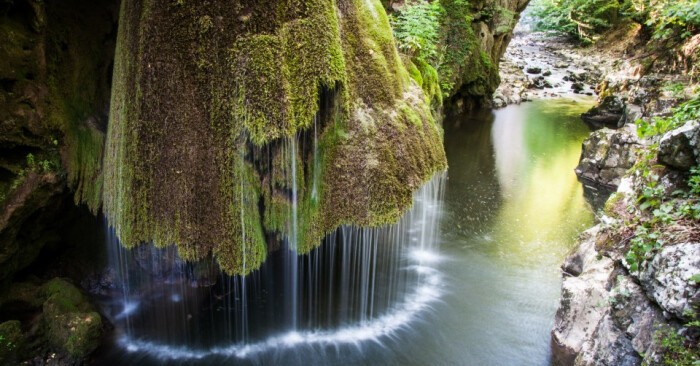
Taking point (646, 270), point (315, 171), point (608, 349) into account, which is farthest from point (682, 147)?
point (315, 171)

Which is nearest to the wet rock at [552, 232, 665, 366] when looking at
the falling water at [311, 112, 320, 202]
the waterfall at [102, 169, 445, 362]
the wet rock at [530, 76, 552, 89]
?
the waterfall at [102, 169, 445, 362]

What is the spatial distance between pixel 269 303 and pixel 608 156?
1132cm

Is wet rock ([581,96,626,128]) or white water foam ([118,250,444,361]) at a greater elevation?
wet rock ([581,96,626,128])

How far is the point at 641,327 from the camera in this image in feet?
14.2

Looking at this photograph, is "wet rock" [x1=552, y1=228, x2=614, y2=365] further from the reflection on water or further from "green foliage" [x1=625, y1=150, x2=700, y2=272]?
"green foliage" [x1=625, y1=150, x2=700, y2=272]

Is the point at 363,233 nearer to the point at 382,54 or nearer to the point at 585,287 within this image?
the point at 382,54

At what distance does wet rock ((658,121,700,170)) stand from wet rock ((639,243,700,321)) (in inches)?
44.3

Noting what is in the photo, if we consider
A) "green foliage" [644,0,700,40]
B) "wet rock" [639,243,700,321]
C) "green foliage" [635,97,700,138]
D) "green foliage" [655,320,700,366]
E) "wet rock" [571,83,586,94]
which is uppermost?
"green foliage" [644,0,700,40]

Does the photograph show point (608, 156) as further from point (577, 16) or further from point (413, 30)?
point (577, 16)

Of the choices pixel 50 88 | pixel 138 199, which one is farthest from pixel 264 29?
pixel 50 88

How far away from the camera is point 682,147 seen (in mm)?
4633

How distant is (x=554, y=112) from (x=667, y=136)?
19783 mm

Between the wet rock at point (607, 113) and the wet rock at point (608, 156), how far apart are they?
698 cm

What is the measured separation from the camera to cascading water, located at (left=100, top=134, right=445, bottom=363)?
256 inches
